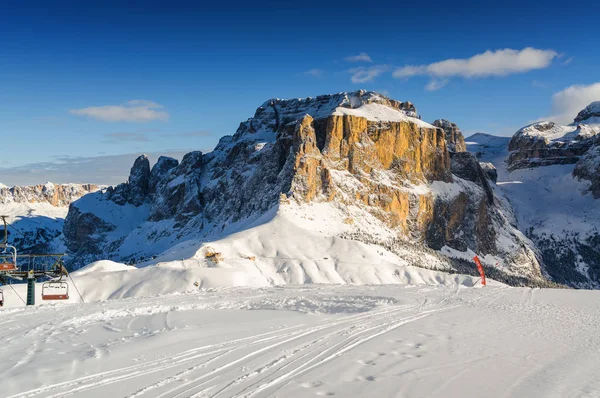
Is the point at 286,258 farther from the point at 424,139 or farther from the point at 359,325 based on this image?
the point at 424,139

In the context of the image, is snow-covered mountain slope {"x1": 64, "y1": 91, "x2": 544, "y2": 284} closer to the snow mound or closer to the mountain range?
the mountain range

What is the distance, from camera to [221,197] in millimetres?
189750

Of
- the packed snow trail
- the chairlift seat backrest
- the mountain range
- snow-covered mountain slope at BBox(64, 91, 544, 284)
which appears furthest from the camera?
snow-covered mountain slope at BBox(64, 91, 544, 284)

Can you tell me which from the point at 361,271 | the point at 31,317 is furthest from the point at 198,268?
the point at 31,317

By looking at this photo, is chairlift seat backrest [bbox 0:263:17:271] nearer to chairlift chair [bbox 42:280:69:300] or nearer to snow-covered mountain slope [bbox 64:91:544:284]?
chairlift chair [bbox 42:280:69:300]

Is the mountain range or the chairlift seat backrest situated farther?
the mountain range

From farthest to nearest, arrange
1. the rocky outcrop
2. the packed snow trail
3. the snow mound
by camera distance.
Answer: the rocky outcrop < the snow mound < the packed snow trail

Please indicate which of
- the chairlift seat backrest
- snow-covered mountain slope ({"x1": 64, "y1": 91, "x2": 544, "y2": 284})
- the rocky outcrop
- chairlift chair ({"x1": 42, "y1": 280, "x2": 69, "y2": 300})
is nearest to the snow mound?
chairlift chair ({"x1": 42, "y1": 280, "x2": 69, "y2": 300})

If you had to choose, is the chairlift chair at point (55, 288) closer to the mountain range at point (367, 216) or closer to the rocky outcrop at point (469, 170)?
the mountain range at point (367, 216)

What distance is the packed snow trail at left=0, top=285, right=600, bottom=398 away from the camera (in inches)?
454

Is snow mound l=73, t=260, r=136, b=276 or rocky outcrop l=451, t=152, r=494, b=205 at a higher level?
rocky outcrop l=451, t=152, r=494, b=205

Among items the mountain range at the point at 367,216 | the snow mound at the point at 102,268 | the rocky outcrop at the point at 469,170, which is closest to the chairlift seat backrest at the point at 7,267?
the snow mound at the point at 102,268

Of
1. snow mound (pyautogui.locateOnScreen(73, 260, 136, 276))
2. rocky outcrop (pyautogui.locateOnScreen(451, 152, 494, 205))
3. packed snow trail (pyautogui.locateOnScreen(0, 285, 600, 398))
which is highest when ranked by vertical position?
rocky outcrop (pyautogui.locateOnScreen(451, 152, 494, 205))

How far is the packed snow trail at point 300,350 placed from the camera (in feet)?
37.9
